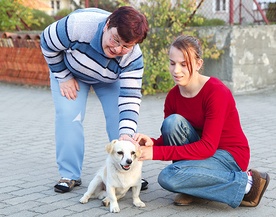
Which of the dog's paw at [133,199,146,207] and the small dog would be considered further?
the dog's paw at [133,199,146,207]

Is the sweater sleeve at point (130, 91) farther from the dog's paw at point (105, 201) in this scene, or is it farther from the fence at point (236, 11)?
the fence at point (236, 11)

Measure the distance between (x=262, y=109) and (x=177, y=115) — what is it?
548 centimetres

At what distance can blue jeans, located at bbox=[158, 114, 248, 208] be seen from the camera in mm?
3951

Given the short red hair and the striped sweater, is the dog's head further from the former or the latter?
the short red hair

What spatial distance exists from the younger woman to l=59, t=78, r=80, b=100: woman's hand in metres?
0.80

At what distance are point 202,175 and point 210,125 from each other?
35 centimetres

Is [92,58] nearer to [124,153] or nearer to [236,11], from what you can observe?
[124,153]

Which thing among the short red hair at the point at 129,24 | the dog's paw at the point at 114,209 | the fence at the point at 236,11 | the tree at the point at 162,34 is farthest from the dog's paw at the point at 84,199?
the fence at the point at 236,11

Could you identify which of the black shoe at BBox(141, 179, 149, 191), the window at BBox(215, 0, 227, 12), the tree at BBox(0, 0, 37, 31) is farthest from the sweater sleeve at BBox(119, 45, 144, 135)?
the tree at BBox(0, 0, 37, 31)

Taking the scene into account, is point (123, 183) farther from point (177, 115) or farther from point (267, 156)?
point (267, 156)

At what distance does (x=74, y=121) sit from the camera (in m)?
4.64

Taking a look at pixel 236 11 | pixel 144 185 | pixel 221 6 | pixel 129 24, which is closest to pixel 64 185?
pixel 144 185

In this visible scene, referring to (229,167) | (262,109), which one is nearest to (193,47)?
(229,167)

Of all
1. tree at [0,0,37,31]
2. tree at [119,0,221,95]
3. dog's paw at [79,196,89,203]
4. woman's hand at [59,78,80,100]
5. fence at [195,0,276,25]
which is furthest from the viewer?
tree at [0,0,37,31]
